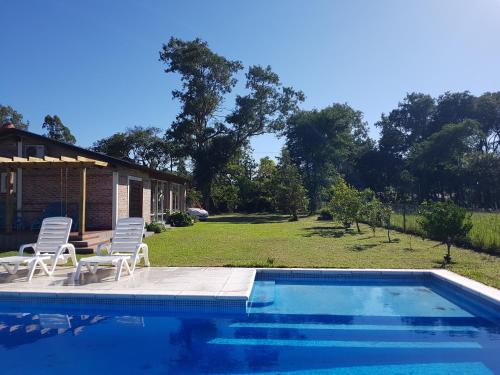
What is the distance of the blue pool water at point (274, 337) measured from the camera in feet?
16.3

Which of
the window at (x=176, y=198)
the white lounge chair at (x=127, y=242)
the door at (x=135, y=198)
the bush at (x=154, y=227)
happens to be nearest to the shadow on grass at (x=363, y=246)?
the white lounge chair at (x=127, y=242)

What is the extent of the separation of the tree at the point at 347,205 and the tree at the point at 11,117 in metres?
40.5

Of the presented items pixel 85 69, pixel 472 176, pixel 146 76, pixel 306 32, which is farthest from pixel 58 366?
pixel 472 176

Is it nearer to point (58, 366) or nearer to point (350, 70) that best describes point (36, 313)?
point (58, 366)

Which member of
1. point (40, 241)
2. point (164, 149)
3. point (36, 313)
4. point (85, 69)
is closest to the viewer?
point (36, 313)

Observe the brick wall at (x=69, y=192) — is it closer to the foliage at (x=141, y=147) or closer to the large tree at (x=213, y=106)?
the large tree at (x=213, y=106)

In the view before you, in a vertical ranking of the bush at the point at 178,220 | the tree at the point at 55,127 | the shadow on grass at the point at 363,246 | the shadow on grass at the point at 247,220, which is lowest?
the shadow on grass at the point at 363,246

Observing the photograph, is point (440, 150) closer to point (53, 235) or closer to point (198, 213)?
point (198, 213)

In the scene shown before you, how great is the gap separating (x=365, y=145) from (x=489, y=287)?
183 ft

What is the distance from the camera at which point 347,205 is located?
20.4 metres

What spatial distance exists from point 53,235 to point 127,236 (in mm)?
1702

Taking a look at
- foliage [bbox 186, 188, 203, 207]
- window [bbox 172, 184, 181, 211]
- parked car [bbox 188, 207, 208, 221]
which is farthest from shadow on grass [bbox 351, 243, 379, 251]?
foliage [bbox 186, 188, 203, 207]

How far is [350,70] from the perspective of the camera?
17078mm

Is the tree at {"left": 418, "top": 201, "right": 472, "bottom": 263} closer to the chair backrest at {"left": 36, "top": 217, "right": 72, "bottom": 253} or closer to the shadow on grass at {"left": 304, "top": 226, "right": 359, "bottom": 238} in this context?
the shadow on grass at {"left": 304, "top": 226, "right": 359, "bottom": 238}
